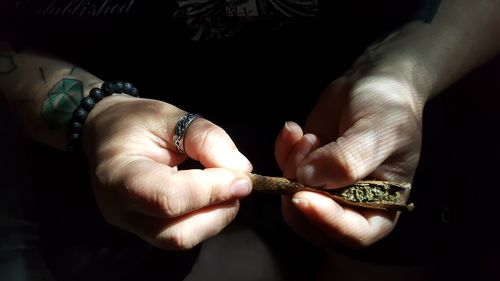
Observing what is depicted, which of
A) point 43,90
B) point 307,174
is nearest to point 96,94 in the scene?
point 43,90

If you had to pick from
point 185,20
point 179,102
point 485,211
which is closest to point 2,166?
point 179,102

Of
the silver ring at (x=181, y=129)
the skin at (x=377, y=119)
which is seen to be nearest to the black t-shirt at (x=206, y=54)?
the skin at (x=377, y=119)

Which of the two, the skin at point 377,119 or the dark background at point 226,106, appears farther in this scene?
the dark background at point 226,106

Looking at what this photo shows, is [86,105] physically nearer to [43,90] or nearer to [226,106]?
[43,90]

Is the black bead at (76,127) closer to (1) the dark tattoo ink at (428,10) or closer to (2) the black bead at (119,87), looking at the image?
(2) the black bead at (119,87)

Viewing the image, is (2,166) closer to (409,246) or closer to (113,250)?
(113,250)

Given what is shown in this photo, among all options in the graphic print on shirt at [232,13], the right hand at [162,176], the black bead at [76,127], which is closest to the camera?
the right hand at [162,176]
